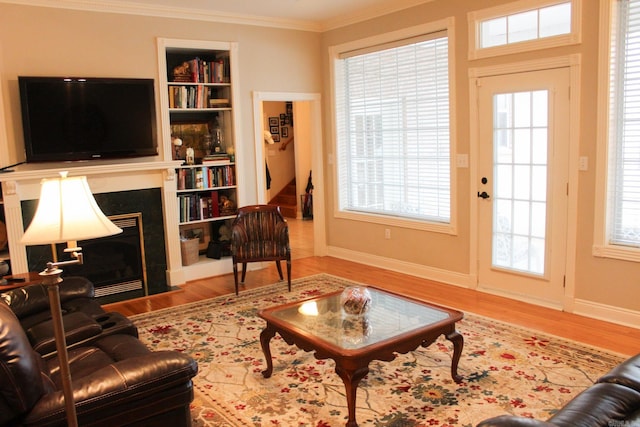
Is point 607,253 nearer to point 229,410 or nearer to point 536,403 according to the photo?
point 536,403

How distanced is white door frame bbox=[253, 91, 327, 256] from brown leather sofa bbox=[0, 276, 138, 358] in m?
2.99

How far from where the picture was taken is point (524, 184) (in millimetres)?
4773

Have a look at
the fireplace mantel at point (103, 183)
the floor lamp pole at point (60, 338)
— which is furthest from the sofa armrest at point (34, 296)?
the floor lamp pole at point (60, 338)

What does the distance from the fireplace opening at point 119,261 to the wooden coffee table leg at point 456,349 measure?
3407 mm

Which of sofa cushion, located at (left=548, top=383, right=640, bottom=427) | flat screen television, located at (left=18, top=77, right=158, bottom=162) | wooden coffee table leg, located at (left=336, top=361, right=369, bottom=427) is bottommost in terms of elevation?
wooden coffee table leg, located at (left=336, top=361, right=369, bottom=427)

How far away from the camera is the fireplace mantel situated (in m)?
4.75

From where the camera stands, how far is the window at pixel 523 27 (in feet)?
14.1

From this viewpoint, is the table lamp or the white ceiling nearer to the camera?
the table lamp

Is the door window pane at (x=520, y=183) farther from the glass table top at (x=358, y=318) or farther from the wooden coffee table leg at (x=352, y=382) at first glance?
the wooden coffee table leg at (x=352, y=382)

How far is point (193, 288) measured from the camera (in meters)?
5.69

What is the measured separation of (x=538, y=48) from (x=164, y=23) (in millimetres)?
3628

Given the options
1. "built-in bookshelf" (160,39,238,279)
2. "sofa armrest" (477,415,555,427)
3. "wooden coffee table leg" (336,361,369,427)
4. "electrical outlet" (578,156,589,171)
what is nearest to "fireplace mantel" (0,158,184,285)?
"built-in bookshelf" (160,39,238,279)

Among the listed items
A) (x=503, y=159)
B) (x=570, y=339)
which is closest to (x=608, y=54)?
(x=503, y=159)

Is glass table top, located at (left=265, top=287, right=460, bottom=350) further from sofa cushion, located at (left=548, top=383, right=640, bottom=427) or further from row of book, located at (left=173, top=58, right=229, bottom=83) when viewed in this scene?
row of book, located at (left=173, top=58, right=229, bottom=83)
